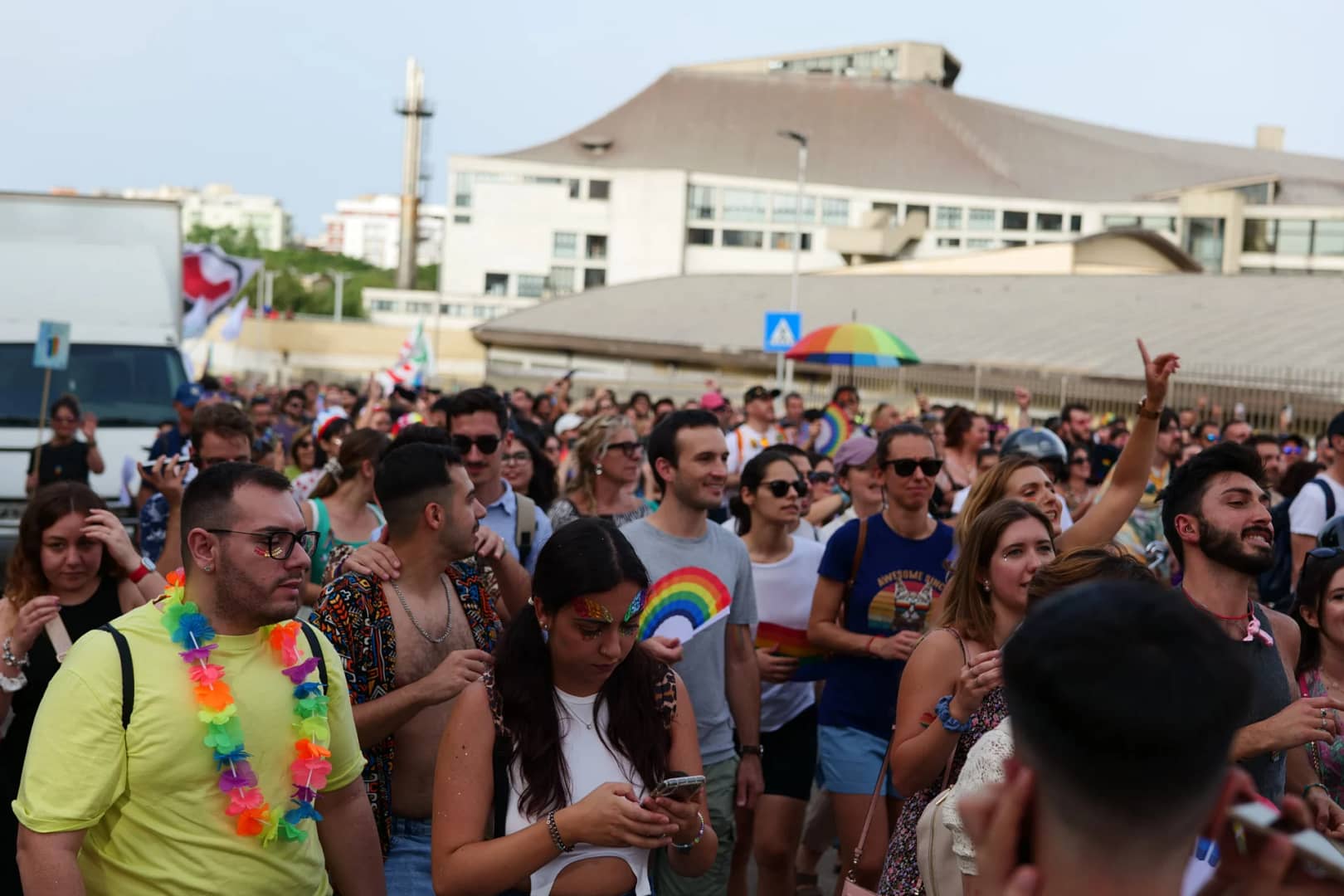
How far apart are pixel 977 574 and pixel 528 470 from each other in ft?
13.9

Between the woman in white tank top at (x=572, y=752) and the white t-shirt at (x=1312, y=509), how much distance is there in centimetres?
470

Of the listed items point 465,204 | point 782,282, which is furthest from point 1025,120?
point 782,282

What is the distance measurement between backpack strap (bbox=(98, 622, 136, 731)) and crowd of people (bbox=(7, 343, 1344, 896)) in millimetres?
12

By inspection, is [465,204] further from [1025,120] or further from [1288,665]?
[1288,665]

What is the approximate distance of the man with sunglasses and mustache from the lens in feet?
21.1

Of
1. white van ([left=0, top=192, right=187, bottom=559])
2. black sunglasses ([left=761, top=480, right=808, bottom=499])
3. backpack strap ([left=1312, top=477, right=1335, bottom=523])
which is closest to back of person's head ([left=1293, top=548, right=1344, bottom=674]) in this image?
black sunglasses ([left=761, top=480, right=808, bottom=499])

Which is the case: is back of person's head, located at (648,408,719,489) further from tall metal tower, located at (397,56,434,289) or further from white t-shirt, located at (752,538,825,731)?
tall metal tower, located at (397,56,434,289)

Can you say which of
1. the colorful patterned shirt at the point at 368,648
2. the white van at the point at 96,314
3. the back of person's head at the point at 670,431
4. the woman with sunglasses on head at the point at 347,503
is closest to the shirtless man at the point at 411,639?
the colorful patterned shirt at the point at 368,648

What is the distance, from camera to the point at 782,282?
188ft

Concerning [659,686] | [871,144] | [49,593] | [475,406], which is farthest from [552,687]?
[871,144]

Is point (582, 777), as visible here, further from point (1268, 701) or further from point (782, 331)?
point (782, 331)

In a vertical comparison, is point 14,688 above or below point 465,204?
below

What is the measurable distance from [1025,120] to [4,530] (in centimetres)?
9976

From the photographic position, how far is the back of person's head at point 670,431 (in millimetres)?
6098
